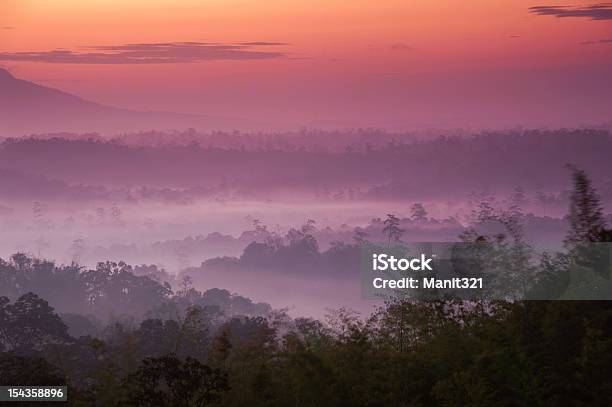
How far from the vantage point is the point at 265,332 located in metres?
38.4

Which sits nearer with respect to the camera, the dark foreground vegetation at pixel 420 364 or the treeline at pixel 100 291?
the dark foreground vegetation at pixel 420 364

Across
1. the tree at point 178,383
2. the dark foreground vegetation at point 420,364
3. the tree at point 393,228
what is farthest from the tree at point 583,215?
the tree at point 393,228

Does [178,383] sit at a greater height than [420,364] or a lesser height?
lesser

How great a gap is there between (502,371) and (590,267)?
22.1 feet

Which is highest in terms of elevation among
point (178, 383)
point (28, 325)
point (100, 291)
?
point (100, 291)

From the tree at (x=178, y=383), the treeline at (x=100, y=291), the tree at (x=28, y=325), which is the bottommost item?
the tree at (x=178, y=383)

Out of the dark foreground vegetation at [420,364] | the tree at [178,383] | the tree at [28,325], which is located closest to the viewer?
the tree at [178,383]

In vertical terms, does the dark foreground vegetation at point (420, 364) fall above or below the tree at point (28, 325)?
below

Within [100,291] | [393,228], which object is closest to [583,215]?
[393,228]

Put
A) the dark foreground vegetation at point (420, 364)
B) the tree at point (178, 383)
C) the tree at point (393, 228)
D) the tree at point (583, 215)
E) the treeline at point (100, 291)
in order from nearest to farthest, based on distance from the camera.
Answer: the tree at point (178, 383), the dark foreground vegetation at point (420, 364), the tree at point (583, 215), the tree at point (393, 228), the treeline at point (100, 291)

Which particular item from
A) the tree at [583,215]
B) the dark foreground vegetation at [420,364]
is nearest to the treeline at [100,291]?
the dark foreground vegetation at [420,364]

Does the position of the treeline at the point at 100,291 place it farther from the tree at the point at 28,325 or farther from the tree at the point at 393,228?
the tree at the point at 28,325

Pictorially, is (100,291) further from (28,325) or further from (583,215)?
(583,215)

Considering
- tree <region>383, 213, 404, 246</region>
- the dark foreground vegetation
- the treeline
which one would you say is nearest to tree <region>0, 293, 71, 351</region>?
the dark foreground vegetation
